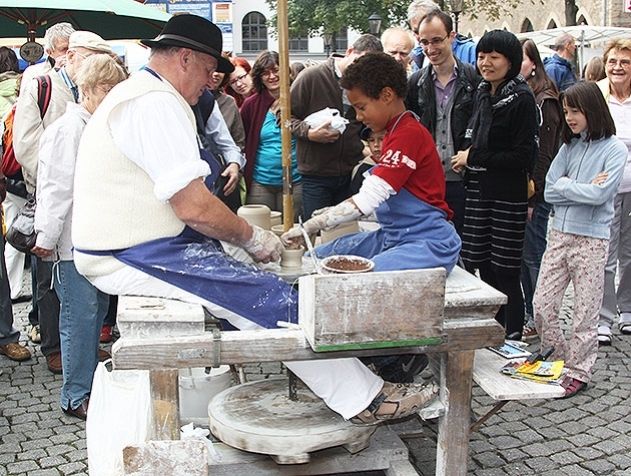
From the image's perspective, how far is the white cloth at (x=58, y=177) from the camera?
3.91 metres

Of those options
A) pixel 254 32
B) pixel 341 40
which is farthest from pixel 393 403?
pixel 254 32

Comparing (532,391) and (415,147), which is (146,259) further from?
(532,391)

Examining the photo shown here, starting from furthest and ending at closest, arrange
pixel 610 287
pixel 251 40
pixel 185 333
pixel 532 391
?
pixel 251 40
pixel 610 287
pixel 532 391
pixel 185 333

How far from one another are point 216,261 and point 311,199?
243cm

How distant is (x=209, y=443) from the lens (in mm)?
3076

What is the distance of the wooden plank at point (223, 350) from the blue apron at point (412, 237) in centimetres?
43

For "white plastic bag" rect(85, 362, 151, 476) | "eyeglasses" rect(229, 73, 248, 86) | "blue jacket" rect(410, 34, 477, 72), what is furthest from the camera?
"eyeglasses" rect(229, 73, 248, 86)

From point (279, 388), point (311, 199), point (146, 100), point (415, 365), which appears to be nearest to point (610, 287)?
point (311, 199)

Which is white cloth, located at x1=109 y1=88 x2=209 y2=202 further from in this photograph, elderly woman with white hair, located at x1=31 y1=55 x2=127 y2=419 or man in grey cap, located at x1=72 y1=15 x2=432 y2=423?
elderly woman with white hair, located at x1=31 y1=55 x2=127 y2=419

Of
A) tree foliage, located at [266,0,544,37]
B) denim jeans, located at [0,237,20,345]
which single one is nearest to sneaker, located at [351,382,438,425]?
denim jeans, located at [0,237,20,345]

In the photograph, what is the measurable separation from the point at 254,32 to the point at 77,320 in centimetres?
4196

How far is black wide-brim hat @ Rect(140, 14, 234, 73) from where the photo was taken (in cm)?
300

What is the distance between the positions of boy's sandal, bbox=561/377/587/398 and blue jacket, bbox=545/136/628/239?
2.56 feet

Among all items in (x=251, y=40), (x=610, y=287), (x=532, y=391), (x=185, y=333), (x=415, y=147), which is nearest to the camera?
(x=185, y=333)
